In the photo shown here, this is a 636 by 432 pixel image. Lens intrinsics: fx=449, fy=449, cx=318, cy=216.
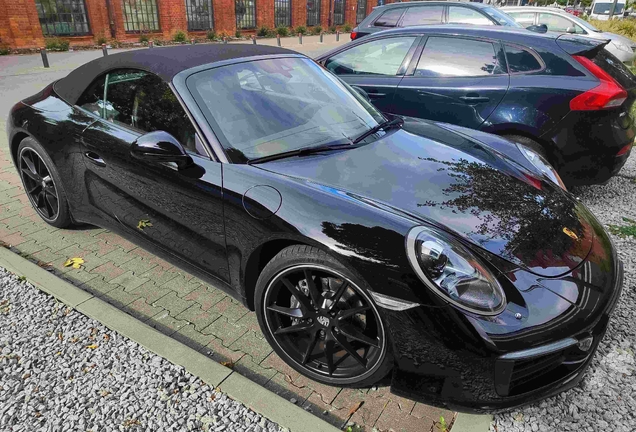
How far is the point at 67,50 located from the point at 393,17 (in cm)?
1493

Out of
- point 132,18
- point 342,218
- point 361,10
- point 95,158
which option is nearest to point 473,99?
point 342,218

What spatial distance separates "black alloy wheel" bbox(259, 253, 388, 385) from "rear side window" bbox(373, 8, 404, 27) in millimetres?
6960

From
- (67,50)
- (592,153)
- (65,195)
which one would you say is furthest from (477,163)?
(67,50)

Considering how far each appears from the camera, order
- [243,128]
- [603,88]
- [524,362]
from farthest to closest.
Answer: [603,88]
[243,128]
[524,362]

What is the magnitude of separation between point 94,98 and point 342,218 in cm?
218

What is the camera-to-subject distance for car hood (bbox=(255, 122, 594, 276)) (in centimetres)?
201

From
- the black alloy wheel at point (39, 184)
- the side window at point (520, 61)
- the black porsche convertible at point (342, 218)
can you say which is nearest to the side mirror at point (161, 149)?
the black porsche convertible at point (342, 218)

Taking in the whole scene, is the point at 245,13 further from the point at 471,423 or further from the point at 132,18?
the point at 471,423

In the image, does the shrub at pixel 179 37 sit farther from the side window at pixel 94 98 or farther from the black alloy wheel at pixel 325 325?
the black alloy wheel at pixel 325 325

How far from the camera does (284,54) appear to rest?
3199 mm

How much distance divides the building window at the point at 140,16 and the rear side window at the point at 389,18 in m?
16.3

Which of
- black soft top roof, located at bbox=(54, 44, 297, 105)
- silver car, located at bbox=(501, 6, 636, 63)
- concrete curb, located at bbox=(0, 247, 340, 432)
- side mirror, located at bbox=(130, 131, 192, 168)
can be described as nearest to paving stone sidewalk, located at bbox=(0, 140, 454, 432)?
concrete curb, located at bbox=(0, 247, 340, 432)

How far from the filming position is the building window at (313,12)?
2923 centimetres

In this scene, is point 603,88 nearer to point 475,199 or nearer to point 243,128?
point 475,199
